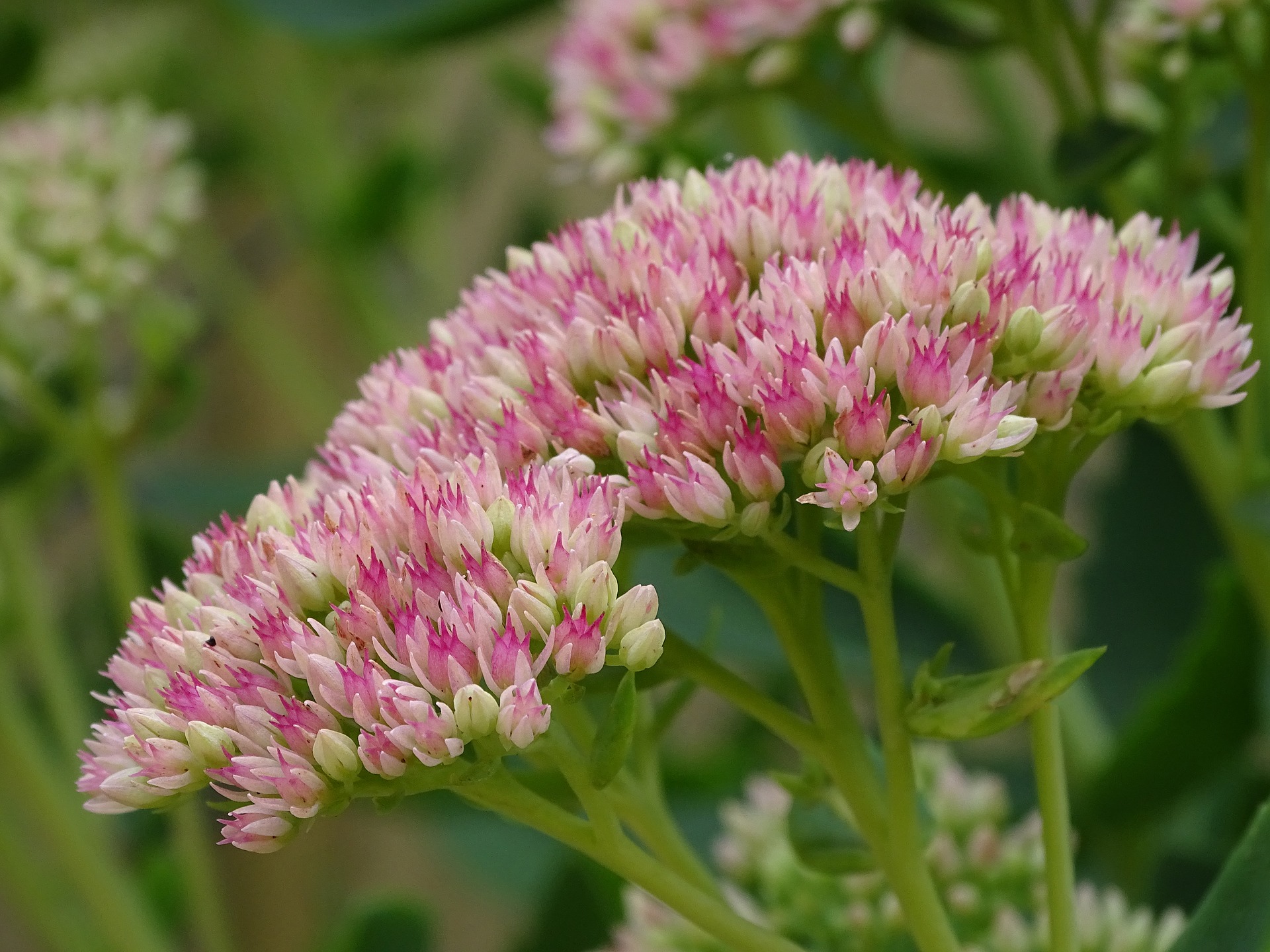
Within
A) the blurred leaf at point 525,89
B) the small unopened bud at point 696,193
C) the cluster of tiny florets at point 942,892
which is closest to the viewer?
the small unopened bud at point 696,193

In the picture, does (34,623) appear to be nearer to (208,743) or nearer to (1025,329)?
(208,743)

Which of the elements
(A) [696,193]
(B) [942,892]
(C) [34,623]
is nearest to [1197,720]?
(B) [942,892]

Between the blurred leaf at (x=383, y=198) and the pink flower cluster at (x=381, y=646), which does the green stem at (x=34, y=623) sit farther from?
the pink flower cluster at (x=381, y=646)

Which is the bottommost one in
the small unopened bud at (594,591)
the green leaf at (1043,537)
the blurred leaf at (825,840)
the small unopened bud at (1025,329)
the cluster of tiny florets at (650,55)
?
the blurred leaf at (825,840)

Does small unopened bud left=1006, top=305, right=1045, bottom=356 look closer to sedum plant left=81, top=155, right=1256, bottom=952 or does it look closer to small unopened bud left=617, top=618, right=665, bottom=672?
sedum plant left=81, top=155, right=1256, bottom=952

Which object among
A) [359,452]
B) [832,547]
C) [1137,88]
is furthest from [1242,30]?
[359,452]

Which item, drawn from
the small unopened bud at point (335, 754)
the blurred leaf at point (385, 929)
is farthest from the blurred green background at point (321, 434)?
the small unopened bud at point (335, 754)

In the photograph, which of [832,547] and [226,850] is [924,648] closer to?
[832,547]
